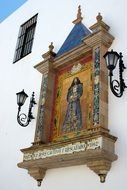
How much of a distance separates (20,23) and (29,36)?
790mm

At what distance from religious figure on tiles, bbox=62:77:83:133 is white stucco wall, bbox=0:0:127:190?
58cm

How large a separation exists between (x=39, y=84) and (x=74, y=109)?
1475mm

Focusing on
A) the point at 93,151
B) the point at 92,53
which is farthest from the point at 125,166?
the point at 92,53

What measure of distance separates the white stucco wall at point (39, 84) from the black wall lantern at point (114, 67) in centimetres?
12

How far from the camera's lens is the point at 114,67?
4.12 m

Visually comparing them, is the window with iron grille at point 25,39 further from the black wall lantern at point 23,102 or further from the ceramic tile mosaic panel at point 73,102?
the ceramic tile mosaic panel at point 73,102

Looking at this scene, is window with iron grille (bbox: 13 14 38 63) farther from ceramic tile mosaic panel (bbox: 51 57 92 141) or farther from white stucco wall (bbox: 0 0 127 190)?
ceramic tile mosaic panel (bbox: 51 57 92 141)

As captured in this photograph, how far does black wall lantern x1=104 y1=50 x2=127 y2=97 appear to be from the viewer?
162 inches

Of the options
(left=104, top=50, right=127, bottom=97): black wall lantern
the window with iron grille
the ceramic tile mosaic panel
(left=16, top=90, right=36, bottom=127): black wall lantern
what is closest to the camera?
(left=104, top=50, right=127, bottom=97): black wall lantern

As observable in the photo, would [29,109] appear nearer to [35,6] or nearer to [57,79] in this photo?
[57,79]

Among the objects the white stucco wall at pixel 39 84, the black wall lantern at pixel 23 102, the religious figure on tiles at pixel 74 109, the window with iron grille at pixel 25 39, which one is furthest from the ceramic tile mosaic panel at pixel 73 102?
the window with iron grille at pixel 25 39

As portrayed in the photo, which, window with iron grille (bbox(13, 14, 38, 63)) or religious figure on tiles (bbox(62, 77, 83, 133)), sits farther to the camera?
window with iron grille (bbox(13, 14, 38, 63))

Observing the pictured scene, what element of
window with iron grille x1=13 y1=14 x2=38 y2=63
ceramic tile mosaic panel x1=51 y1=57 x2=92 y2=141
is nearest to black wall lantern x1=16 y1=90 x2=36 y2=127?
ceramic tile mosaic panel x1=51 y1=57 x2=92 y2=141

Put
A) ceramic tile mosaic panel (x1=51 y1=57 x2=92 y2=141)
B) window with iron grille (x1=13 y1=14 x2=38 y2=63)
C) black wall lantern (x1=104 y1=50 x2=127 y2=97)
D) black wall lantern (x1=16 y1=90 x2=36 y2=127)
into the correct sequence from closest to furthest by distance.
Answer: black wall lantern (x1=104 y1=50 x2=127 y2=97) → ceramic tile mosaic panel (x1=51 y1=57 x2=92 y2=141) → black wall lantern (x1=16 y1=90 x2=36 y2=127) → window with iron grille (x1=13 y1=14 x2=38 y2=63)
